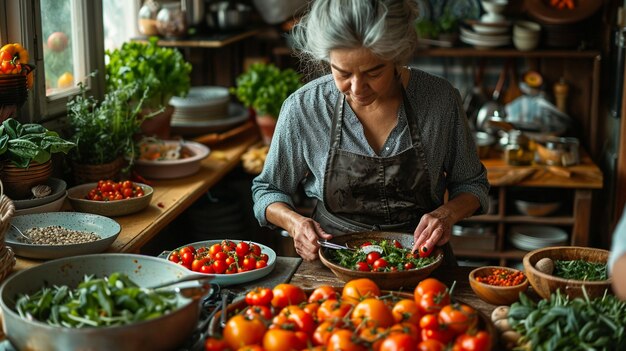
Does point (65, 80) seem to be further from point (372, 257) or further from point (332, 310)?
point (332, 310)

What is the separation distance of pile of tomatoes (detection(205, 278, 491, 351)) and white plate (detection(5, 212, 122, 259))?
34.7 inches

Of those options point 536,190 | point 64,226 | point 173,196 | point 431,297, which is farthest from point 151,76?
point 431,297

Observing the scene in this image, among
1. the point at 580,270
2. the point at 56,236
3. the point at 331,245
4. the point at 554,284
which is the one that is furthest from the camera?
the point at 56,236

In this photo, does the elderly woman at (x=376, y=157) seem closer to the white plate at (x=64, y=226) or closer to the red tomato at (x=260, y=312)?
the white plate at (x=64, y=226)

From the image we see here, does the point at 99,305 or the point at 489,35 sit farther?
the point at 489,35

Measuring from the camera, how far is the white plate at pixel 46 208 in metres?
2.99

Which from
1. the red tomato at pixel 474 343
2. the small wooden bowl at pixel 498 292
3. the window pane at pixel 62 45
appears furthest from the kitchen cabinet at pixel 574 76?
the red tomato at pixel 474 343

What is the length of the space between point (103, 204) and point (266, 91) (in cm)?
165

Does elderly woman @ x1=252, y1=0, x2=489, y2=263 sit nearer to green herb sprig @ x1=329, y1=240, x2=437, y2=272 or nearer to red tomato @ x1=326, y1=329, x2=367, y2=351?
green herb sprig @ x1=329, y1=240, x2=437, y2=272

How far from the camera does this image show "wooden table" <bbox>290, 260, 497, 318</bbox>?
2.42 m

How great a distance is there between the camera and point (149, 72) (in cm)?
411

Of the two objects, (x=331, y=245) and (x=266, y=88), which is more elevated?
(x=266, y=88)

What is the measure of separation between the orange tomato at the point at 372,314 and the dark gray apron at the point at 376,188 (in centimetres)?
98

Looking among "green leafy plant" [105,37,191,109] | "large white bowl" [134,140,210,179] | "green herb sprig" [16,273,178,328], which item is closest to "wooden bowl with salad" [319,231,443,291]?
"green herb sprig" [16,273,178,328]
